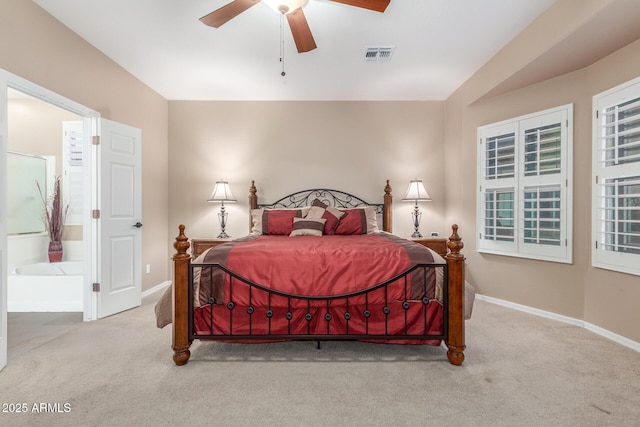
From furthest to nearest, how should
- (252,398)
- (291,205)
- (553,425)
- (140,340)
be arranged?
(291,205), (140,340), (252,398), (553,425)

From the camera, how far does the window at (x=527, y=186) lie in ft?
9.87

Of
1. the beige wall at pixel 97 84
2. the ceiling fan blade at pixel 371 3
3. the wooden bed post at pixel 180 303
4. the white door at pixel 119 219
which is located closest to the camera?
the ceiling fan blade at pixel 371 3

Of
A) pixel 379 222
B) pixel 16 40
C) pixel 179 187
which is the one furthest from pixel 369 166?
pixel 16 40

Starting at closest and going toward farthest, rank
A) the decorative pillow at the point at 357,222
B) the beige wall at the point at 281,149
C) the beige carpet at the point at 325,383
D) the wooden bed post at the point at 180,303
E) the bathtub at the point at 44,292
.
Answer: the beige carpet at the point at 325,383, the wooden bed post at the point at 180,303, the bathtub at the point at 44,292, the decorative pillow at the point at 357,222, the beige wall at the point at 281,149

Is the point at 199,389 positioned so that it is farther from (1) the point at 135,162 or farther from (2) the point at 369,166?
(2) the point at 369,166

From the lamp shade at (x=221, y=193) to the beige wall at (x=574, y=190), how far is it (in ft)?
10.3

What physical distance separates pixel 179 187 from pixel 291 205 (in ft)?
5.47

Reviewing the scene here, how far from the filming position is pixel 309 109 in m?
4.46

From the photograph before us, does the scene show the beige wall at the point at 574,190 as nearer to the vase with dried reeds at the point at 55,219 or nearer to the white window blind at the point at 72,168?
the white window blind at the point at 72,168

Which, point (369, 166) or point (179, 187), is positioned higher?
point (369, 166)

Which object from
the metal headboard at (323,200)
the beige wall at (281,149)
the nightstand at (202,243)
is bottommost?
the nightstand at (202,243)

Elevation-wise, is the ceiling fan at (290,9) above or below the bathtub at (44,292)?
above

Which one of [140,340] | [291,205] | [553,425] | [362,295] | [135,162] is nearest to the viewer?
[553,425]

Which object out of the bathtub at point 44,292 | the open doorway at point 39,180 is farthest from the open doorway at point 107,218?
the open doorway at point 39,180
